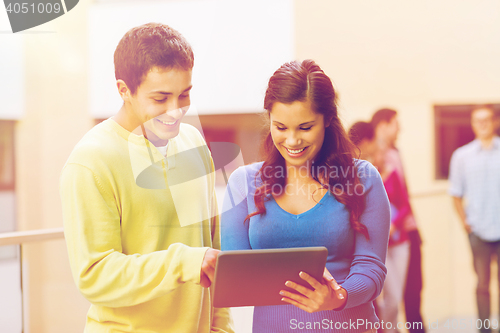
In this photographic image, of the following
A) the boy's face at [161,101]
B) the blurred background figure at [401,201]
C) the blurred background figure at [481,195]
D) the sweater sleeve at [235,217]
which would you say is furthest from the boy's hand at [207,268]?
the blurred background figure at [481,195]

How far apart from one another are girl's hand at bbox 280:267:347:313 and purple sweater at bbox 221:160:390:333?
38 mm

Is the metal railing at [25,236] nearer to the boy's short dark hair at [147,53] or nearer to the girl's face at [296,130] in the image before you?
the boy's short dark hair at [147,53]

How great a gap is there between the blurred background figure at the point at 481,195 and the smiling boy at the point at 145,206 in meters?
1.85

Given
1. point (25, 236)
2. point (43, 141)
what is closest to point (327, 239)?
point (25, 236)

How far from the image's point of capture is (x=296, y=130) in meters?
0.90

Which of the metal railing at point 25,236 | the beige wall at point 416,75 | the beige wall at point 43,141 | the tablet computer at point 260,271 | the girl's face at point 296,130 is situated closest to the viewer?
the tablet computer at point 260,271

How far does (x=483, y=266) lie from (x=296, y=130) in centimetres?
→ 191

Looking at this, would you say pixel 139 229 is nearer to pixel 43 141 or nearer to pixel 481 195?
pixel 481 195

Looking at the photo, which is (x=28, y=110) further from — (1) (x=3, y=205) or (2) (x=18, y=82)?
(1) (x=3, y=205)

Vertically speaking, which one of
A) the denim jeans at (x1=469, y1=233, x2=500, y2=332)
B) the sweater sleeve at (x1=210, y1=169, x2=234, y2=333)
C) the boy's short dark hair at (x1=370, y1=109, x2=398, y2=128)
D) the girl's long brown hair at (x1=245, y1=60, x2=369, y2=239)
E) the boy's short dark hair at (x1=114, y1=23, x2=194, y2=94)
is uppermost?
the boy's short dark hair at (x1=370, y1=109, x2=398, y2=128)

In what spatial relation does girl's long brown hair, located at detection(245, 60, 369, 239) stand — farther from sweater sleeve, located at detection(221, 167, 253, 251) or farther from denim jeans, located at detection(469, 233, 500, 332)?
denim jeans, located at detection(469, 233, 500, 332)

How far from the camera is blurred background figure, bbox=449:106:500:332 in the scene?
2340 millimetres

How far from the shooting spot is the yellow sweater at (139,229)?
0.80 m

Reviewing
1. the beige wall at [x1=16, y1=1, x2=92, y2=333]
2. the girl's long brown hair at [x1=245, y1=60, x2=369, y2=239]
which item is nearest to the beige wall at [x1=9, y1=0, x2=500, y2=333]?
the beige wall at [x1=16, y1=1, x2=92, y2=333]
